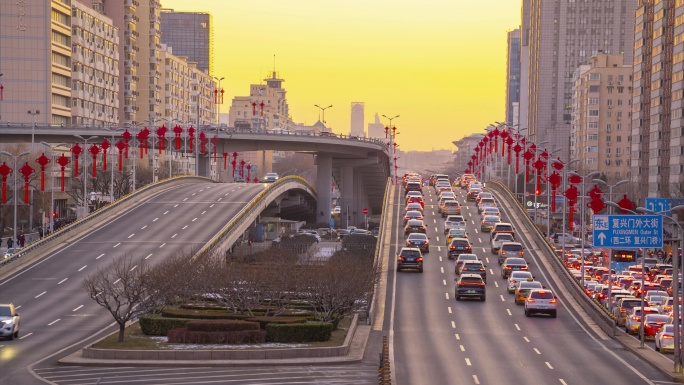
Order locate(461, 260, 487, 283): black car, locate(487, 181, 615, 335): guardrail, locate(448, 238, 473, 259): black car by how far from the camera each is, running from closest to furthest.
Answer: locate(487, 181, 615, 335): guardrail → locate(461, 260, 487, 283): black car → locate(448, 238, 473, 259): black car

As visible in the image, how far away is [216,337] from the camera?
44.8 metres

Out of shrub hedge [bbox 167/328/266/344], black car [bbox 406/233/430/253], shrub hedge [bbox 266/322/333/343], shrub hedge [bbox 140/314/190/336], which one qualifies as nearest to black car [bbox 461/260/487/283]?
black car [bbox 406/233/430/253]

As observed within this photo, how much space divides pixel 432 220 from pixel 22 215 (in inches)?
1727

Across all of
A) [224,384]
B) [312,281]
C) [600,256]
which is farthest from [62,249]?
[600,256]

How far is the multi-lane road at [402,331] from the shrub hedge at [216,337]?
3902mm

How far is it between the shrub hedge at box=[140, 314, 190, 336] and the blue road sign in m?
18.6

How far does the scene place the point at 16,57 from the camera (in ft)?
474

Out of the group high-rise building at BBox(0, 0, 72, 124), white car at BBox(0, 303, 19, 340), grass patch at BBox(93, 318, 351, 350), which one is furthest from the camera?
high-rise building at BBox(0, 0, 72, 124)

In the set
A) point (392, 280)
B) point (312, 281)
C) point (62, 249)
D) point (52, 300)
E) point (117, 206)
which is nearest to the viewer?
point (312, 281)

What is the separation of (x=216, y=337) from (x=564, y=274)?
31.2 meters

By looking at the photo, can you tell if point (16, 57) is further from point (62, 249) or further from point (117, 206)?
point (62, 249)

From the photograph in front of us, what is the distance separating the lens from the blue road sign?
51500 millimetres

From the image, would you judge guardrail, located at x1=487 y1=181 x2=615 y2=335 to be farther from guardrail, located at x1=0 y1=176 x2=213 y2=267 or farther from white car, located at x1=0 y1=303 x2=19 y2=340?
guardrail, located at x1=0 y1=176 x2=213 y2=267

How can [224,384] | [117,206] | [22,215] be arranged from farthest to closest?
[22,215]
[117,206]
[224,384]
